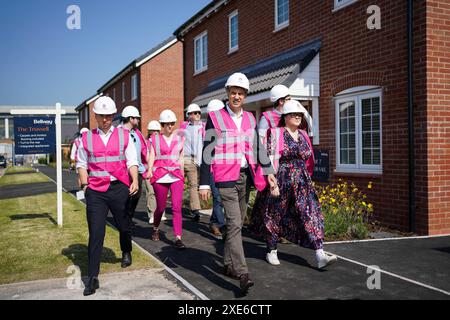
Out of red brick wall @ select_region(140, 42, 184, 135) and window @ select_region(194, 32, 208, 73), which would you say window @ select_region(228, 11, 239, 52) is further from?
red brick wall @ select_region(140, 42, 184, 135)

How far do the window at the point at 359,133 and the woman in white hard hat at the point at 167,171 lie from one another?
377 cm

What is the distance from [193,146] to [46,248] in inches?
132

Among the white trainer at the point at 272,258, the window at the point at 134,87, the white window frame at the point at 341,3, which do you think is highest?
the window at the point at 134,87

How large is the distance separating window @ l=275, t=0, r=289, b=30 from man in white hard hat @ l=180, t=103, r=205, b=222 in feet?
14.2

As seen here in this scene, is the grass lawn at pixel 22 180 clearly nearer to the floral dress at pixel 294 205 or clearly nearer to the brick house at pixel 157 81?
the brick house at pixel 157 81

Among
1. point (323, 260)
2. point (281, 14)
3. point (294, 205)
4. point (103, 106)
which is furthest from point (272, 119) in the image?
point (281, 14)

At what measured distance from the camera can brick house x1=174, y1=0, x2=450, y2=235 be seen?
6973 millimetres

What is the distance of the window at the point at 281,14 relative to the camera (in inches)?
441

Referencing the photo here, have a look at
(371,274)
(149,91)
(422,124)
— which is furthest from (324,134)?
(149,91)

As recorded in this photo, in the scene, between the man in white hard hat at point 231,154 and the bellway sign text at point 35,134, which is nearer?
the man in white hard hat at point 231,154

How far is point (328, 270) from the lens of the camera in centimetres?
504

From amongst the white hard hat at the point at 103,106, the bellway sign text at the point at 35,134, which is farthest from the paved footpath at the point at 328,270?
the bellway sign text at the point at 35,134

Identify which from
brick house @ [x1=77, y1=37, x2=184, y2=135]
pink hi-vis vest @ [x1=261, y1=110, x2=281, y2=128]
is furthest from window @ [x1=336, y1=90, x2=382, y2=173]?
brick house @ [x1=77, y1=37, x2=184, y2=135]

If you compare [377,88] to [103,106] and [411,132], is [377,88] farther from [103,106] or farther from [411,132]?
[103,106]
